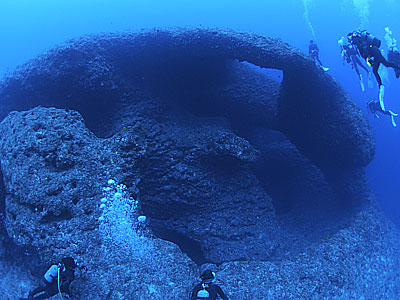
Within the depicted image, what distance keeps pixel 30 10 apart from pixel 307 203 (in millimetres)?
96524

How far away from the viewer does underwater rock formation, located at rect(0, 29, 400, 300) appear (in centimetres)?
491

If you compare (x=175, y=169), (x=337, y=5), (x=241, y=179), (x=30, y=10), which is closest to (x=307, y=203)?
(x=241, y=179)

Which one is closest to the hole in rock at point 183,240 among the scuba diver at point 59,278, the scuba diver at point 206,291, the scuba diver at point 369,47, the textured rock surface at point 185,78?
the scuba diver at point 206,291

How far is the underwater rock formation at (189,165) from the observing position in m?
4.91

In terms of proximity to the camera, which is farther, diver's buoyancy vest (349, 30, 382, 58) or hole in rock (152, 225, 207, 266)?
hole in rock (152, 225, 207, 266)

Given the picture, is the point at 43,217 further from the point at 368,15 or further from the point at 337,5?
the point at 337,5

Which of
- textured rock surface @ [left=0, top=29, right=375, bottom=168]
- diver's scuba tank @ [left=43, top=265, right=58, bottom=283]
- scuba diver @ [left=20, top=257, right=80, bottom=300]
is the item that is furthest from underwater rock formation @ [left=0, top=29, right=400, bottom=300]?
diver's scuba tank @ [left=43, top=265, right=58, bottom=283]

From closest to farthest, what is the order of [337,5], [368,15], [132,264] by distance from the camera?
[132,264] → [368,15] → [337,5]

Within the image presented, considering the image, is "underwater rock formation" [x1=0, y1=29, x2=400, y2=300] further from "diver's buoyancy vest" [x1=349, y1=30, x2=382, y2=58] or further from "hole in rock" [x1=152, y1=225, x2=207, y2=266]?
"diver's buoyancy vest" [x1=349, y1=30, x2=382, y2=58]

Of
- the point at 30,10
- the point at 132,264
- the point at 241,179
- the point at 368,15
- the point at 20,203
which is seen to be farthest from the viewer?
the point at 30,10

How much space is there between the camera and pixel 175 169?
281 inches

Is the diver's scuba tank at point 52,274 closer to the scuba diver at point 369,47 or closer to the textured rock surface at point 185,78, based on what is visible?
the textured rock surface at point 185,78

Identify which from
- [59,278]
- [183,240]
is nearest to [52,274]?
[59,278]

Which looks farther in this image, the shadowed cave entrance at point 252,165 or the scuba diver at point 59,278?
the shadowed cave entrance at point 252,165
